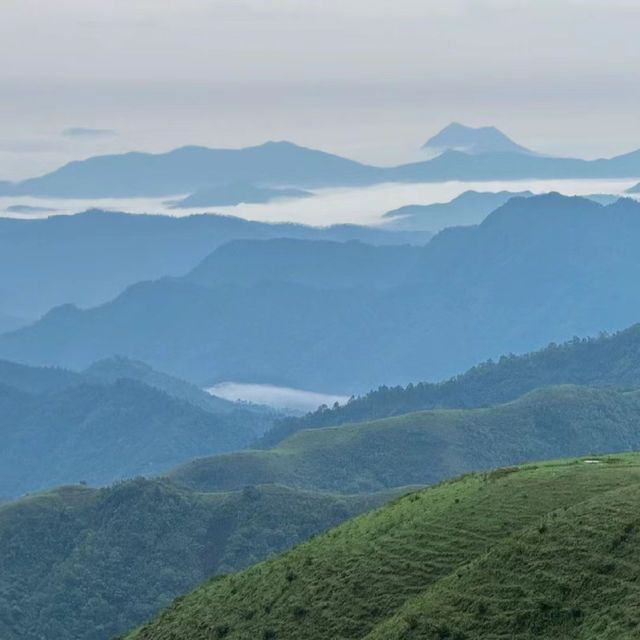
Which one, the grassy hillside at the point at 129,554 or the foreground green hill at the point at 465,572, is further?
the grassy hillside at the point at 129,554

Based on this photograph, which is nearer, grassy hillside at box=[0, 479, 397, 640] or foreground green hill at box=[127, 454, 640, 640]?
foreground green hill at box=[127, 454, 640, 640]

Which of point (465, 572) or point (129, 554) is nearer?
point (465, 572)

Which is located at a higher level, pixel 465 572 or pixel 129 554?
pixel 465 572

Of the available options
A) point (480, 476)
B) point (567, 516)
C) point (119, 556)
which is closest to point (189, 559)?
point (119, 556)

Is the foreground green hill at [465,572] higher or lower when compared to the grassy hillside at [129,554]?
higher

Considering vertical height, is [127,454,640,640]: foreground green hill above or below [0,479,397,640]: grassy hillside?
above
